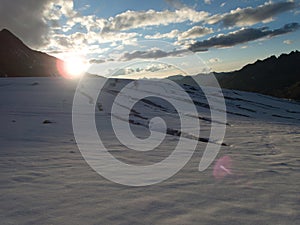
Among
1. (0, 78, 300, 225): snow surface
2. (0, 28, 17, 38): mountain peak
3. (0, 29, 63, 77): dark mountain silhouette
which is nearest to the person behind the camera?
(0, 78, 300, 225): snow surface

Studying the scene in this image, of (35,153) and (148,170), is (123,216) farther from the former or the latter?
(35,153)

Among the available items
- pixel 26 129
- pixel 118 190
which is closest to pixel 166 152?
pixel 118 190

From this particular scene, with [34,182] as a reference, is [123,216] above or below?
below

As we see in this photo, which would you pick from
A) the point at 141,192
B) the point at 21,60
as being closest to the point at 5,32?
the point at 21,60

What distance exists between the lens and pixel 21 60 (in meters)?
115

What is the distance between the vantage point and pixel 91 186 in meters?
5.46

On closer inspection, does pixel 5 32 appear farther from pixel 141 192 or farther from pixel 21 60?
pixel 141 192

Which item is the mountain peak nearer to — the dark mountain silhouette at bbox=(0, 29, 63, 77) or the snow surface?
the dark mountain silhouette at bbox=(0, 29, 63, 77)

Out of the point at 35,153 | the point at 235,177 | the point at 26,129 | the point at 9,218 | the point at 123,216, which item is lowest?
the point at 235,177

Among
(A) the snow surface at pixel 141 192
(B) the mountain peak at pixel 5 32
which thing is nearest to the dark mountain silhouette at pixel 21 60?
(B) the mountain peak at pixel 5 32

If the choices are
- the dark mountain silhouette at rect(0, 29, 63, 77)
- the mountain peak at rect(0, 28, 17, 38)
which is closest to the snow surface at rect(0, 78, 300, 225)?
the dark mountain silhouette at rect(0, 29, 63, 77)

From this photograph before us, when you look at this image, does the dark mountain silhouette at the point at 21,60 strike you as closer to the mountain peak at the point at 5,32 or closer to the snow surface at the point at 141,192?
the mountain peak at the point at 5,32

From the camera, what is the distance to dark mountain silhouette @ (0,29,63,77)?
105 m

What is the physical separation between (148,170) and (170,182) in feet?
3.68
